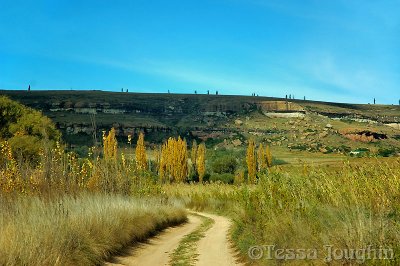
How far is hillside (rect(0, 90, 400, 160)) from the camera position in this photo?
9831cm

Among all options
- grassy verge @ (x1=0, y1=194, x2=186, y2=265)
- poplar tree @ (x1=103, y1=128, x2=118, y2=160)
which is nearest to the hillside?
poplar tree @ (x1=103, y1=128, x2=118, y2=160)

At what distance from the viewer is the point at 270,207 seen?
11.5 m

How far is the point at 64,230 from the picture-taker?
30.6 feet

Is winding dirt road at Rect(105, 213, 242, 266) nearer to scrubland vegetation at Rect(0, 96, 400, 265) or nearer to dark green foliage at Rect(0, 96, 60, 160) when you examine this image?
scrubland vegetation at Rect(0, 96, 400, 265)

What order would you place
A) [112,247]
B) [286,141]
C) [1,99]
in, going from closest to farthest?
[112,247] < [1,99] < [286,141]

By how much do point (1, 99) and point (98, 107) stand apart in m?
91.6

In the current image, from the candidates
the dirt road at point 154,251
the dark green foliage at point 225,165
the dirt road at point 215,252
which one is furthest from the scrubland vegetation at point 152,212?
the dark green foliage at point 225,165

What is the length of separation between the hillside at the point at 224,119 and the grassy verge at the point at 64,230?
7679cm

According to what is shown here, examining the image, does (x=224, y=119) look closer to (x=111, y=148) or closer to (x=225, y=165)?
(x=225, y=165)

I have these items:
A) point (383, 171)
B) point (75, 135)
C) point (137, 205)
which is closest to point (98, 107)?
point (75, 135)

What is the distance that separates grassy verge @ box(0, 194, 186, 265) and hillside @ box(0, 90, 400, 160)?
76792mm

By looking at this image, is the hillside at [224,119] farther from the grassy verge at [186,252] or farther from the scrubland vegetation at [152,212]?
the scrubland vegetation at [152,212]

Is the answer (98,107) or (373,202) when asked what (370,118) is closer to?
(98,107)

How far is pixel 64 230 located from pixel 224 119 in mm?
112657
